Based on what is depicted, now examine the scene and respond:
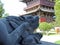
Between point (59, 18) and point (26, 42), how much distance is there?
10504mm

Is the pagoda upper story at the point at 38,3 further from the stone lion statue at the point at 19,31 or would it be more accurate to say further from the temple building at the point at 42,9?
the stone lion statue at the point at 19,31

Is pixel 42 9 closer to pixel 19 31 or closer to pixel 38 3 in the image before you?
pixel 38 3

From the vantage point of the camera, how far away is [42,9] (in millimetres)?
16312

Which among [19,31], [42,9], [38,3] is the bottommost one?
[42,9]

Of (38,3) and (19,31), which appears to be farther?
(38,3)

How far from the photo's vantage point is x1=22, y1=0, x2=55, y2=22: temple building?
16.4 m

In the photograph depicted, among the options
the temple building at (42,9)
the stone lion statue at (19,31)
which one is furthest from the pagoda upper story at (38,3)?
the stone lion statue at (19,31)

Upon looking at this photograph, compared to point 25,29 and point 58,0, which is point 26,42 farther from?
point 58,0

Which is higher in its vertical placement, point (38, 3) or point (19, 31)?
point (19, 31)

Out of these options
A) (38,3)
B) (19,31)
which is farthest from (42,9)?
(19,31)

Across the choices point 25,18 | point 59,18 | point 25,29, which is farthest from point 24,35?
point 59,18

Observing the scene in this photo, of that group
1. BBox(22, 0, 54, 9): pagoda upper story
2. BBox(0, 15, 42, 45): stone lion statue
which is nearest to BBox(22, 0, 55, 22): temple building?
BBox(22, 0, 54, 9): pagoda upper story

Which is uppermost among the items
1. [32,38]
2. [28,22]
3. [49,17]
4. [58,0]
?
[28,22]

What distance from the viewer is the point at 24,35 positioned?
4.89ft
